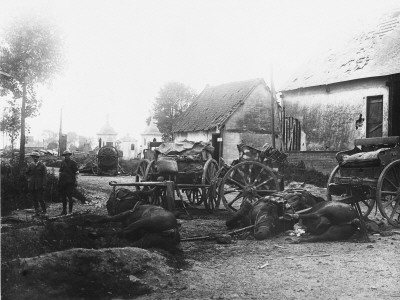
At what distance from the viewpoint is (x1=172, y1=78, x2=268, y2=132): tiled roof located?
92.4 feet

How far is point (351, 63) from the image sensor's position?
19.2 meters

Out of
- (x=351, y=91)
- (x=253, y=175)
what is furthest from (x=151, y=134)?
(x=253, y=175)

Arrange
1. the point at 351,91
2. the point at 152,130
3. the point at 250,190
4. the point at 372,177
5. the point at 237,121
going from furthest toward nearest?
the point at 152,130 < the point at 237,121 < the point at 351,91 < the point at 250,190 < the point at 372,177

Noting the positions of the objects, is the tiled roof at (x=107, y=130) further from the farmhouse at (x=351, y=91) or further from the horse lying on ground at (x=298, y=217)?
the horse lying on ground at (x=298, y=217)

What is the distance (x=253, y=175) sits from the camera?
10.7m

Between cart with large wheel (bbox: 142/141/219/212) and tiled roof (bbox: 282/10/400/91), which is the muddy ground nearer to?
cart with large wheel (bbox: 142/141/219/212)

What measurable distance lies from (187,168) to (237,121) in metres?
16.6

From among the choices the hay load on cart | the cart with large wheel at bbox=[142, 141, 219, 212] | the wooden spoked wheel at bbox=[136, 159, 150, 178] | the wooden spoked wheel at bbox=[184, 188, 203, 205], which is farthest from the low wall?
the hay load on cart

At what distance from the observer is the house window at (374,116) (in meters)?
17.4

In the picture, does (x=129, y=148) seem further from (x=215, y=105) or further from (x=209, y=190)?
(x=209, y=190)

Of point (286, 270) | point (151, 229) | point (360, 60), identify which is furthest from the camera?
point (360, 60)

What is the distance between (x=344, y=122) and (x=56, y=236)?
51.0ft

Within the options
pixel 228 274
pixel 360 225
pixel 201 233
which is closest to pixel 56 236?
pixel 228 274

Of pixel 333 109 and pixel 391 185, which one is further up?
pixel 333 109
